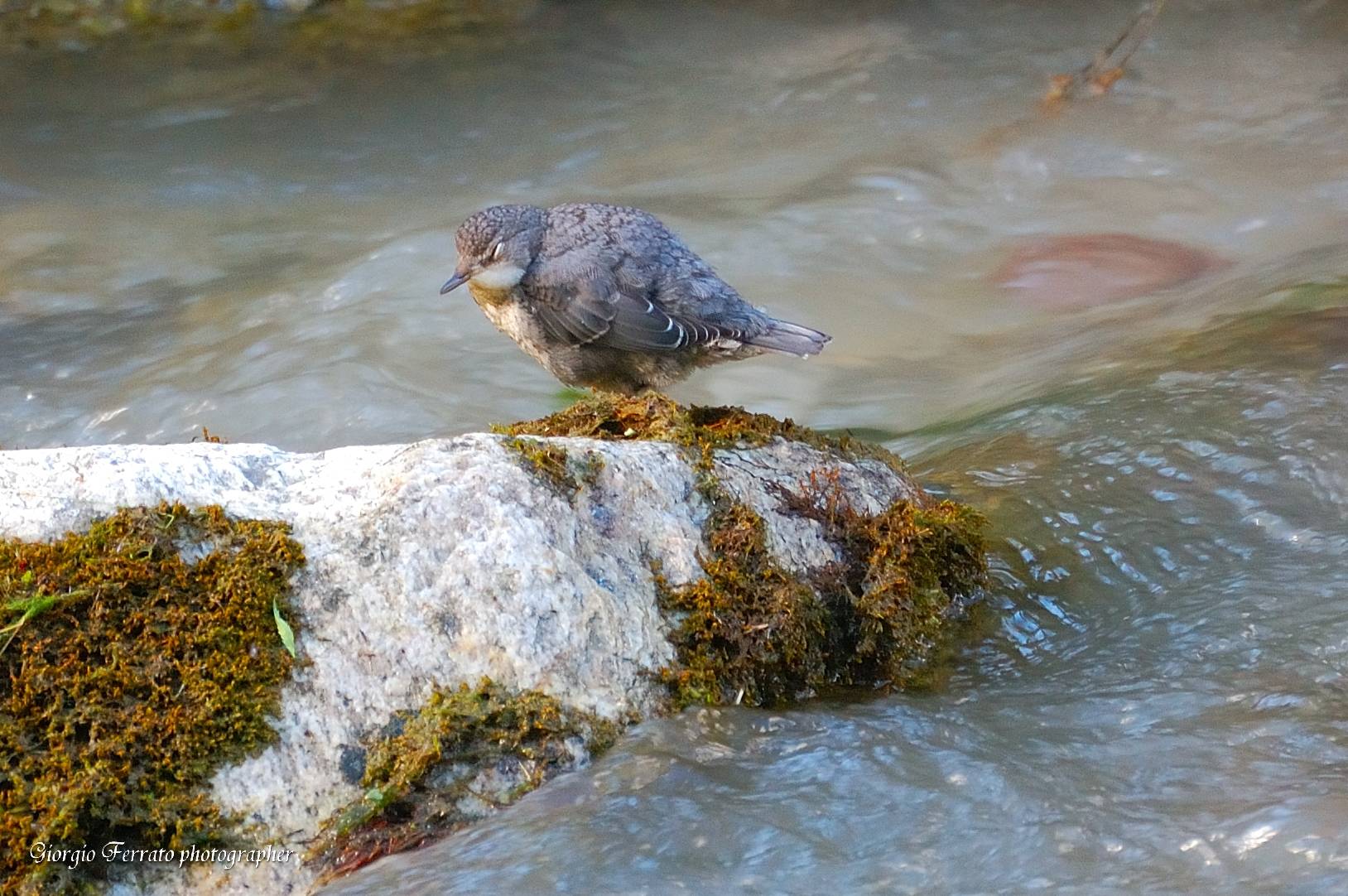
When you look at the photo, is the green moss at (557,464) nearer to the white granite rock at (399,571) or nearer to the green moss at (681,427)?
the white granite rock at (399,571)

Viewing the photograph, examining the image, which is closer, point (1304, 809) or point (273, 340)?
point (1304, 809)

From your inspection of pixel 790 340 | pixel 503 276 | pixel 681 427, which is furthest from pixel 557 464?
pixel 503 276

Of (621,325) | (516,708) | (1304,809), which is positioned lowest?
(1304,809)

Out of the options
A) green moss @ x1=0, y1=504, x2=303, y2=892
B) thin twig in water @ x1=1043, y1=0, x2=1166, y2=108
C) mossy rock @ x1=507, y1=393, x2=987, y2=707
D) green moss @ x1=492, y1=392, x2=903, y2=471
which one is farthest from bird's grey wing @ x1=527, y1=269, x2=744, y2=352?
thin twig in water @ x1=1043, y1=0, x2=1166, y2=108

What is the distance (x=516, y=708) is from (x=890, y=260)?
6093 millimetres

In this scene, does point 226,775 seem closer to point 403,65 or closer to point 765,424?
point 765,424

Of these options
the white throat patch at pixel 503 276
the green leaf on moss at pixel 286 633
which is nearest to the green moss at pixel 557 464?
the green leaf on moss at pixel 286 633

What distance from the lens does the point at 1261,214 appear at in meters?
8.44

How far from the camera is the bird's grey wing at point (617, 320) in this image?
4629 mm

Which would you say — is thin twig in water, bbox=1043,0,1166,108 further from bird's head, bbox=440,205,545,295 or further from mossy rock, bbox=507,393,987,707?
mossy rock, bbox=507,393,987,707

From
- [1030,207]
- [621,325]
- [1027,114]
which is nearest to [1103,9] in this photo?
[1027,114]

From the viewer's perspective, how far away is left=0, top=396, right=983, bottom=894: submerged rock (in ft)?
8.96

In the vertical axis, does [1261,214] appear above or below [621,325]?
below

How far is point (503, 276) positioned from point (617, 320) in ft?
1.64
